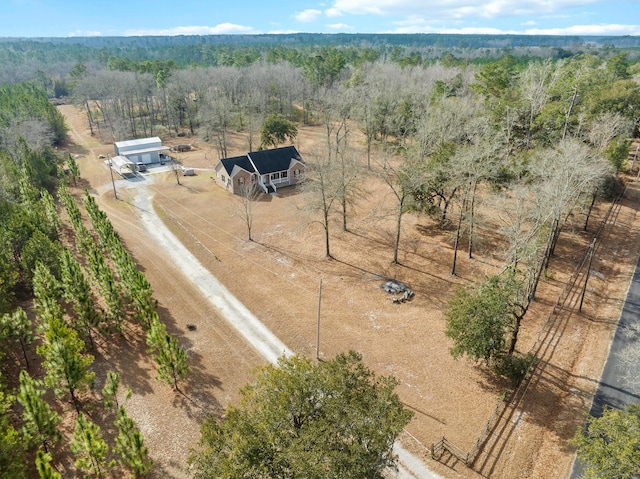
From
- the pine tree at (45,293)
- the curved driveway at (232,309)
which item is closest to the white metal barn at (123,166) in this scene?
the curved driveway at (232,309)

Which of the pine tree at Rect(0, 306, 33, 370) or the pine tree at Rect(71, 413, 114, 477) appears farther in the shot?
the pine tree at Rect(0, 306, 33, 370)

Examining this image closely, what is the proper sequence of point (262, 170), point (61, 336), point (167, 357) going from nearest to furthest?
1. point (61, 336)
2. point (167, 357)
3. point (262, 170)

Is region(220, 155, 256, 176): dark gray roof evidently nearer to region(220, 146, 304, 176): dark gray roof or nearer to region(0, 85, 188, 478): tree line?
region(220, 146, 304, 176): dark gray roof

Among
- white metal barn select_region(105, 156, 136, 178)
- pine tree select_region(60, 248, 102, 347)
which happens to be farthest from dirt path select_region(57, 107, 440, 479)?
pine tree select_region(60, 248, 102, 347)

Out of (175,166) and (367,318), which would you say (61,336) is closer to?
(367,318)

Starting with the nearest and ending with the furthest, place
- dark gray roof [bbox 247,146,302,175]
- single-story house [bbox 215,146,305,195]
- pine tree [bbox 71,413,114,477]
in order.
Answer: pine tree [bbox 71,413,114,477]
single-story house [bbox 215,146,305,195]
dark gray roof [bbox 247,146,302,175]

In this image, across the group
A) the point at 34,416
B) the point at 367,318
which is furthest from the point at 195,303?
the point at 34,416
